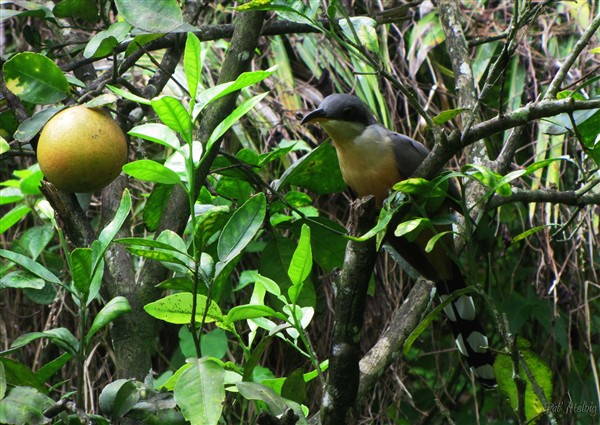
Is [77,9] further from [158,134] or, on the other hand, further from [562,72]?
[562,72]

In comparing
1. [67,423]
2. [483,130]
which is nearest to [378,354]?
[483,130]

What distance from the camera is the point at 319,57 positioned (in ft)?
10.1

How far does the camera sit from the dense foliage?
118 centimetres

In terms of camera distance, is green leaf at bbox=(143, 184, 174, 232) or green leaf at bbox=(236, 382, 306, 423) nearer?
green leaf at bbox=(236, 382, 306, 423)

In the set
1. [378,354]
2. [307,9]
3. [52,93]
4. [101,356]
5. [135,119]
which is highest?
[307,9]

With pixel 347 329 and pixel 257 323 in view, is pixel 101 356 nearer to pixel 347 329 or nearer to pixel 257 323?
pixel 257 323

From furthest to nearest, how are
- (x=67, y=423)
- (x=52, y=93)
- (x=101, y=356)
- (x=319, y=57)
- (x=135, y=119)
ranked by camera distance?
(x=319, y=57)
(x=101, y=356)
(x=135, y=119)
(x=52, y=93)
(x=67, y=423)

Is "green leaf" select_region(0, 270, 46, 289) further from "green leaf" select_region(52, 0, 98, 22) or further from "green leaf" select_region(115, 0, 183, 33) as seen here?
"green leaf" select_region(52, 0, 98, 22)

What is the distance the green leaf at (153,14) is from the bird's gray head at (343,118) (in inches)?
33.2

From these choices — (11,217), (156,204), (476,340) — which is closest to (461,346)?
(476,340)

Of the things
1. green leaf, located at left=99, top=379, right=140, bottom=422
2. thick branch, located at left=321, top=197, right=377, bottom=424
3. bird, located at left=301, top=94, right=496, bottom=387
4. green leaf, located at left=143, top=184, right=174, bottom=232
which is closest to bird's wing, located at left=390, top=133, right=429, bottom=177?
bird, located at left=301, top=94, right=496, bottom=387

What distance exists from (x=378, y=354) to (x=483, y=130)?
2.07ft

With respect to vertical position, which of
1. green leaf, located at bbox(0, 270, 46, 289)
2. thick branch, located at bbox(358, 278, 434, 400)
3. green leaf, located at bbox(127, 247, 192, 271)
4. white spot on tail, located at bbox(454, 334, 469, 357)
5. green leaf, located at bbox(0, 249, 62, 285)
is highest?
green leaf, located at bbox(127, 247, 192, 271)

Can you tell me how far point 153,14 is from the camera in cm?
135
